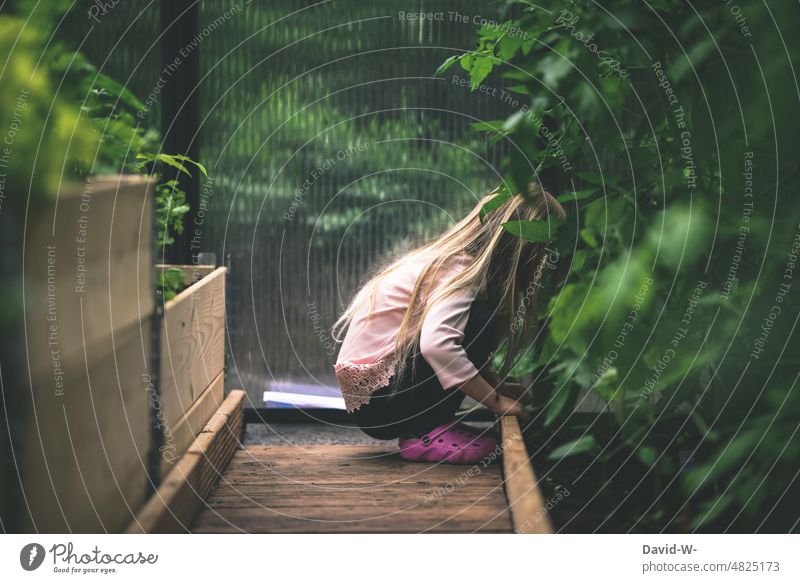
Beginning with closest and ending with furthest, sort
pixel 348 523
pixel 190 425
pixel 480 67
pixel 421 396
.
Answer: pixel 348 523 < pixel 480 67 < pixel 190 425 < pixel 421 396

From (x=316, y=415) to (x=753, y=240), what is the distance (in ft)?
5.86

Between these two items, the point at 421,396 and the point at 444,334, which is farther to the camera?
the point at 421,396

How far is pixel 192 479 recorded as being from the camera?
1643 millimetres

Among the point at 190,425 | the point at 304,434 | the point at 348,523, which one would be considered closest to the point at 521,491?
the point at 348,523

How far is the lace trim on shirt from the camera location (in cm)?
212

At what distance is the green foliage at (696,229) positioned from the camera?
1181 millimetres

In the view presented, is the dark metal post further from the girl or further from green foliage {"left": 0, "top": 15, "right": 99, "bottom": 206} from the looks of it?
green foliage {"left": 0, "top": 15, "right": 99, "bottom": 206}

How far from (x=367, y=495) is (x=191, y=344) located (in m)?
0.47

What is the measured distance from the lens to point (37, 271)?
1.01 meters

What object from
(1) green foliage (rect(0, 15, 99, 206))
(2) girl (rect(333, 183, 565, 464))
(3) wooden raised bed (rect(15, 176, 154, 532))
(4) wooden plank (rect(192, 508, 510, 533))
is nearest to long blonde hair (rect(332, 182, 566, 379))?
(2) girl (rect(333, 183, 565, 464))

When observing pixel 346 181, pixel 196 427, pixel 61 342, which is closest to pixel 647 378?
pixel 61 342

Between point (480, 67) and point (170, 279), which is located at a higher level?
point (480, 67)

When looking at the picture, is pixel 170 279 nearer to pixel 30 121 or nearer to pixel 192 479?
pixel 192 479
